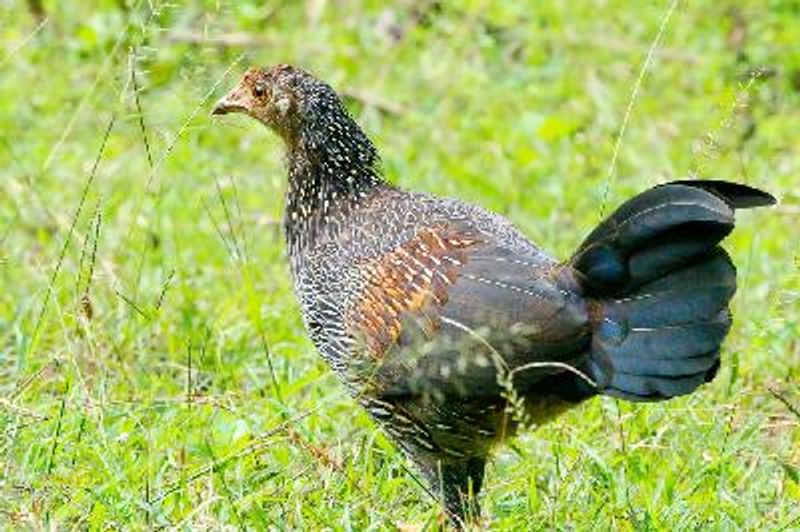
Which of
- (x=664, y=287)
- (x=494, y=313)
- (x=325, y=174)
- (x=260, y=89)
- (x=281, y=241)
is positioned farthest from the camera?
(x=281, y=241)

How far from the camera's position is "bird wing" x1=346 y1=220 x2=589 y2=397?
488 cm

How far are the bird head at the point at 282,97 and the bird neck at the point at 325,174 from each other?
49 mm

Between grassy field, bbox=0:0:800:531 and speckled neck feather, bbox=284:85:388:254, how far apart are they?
0.32 m

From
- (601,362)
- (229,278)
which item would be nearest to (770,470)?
(601,362)

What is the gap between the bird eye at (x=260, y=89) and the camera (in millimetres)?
6047

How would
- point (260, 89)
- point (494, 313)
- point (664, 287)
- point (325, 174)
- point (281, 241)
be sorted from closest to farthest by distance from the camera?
point (664, 287)
point (494, 313)
point (325, 174)
point (260, 89)
point (281, 241)

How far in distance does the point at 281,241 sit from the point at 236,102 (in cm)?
187

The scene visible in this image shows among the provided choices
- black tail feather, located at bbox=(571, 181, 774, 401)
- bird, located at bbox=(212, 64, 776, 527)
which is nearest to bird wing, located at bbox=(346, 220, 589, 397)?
bird, located at bbox=(212, 64, 776, 527)

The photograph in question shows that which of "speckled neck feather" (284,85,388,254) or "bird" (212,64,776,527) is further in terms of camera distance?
"speckled neck feather" (284,85,388,254)

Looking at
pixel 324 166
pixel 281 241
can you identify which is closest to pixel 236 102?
pixel 324 166

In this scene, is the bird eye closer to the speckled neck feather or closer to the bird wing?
the speckled neck feather

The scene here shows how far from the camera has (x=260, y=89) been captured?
606cm

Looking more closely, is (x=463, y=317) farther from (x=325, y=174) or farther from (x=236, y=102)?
(x=236, y=102)

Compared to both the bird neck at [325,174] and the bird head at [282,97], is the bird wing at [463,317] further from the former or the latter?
the bird head at [282,97]
